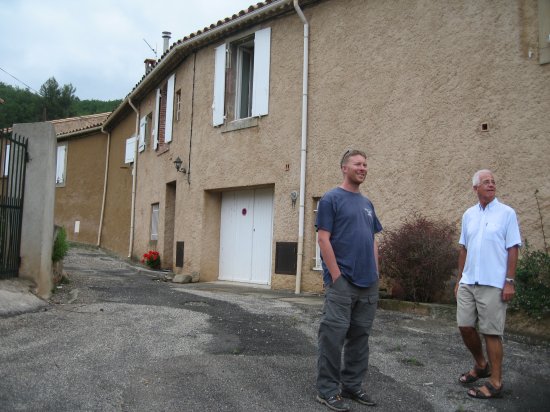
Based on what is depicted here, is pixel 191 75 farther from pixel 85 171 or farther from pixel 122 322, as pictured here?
pixel 85 171

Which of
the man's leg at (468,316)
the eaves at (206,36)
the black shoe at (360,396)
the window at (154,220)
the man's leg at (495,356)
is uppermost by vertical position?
the eaves at (206,36)

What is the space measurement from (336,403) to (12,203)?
5.17 m

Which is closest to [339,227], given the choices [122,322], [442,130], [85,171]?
[122,322]

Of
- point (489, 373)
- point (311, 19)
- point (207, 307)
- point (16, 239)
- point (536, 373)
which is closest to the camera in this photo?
point (489, 373)

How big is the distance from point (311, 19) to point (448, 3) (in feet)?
8.64

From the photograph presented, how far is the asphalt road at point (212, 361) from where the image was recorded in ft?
11.9

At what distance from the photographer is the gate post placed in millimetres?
6879

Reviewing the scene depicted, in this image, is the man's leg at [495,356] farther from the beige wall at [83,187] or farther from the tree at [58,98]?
the tree at [58,98]

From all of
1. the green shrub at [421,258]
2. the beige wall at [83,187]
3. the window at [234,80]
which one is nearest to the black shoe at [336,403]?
the green shrub at [421,258]

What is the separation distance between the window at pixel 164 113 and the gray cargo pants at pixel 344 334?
34.5 ft

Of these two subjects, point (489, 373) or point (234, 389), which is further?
point (489, 373)

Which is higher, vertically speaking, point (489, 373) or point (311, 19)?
point (311, 19)

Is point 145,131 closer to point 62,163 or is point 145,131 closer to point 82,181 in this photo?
point 82,181

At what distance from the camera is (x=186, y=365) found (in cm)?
435
